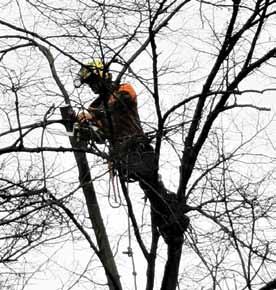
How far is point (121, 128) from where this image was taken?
646cm

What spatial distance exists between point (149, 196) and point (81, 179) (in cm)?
65

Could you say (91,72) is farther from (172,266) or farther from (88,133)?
(172,266)

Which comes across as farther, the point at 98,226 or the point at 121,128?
the point at 98,226

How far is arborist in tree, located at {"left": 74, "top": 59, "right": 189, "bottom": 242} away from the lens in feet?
20.5

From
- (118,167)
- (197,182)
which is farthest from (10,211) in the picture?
(197,182)

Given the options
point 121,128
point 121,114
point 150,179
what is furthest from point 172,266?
point 121,114

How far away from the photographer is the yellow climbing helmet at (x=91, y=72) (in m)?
6.27

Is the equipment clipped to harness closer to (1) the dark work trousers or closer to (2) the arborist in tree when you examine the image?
(2) the arborist in tree

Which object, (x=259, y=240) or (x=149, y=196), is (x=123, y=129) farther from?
(x=259, y=240)

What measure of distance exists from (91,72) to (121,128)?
0.54 meters

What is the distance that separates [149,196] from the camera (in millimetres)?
6918

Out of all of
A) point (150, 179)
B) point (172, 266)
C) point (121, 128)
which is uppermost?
point (121, 128)

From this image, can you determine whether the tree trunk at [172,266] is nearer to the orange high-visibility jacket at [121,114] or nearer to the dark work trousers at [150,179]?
the dark work trousers at [150,179]

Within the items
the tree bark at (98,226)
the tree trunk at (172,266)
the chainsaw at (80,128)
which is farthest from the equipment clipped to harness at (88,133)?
the tree trunk at (172,266)
